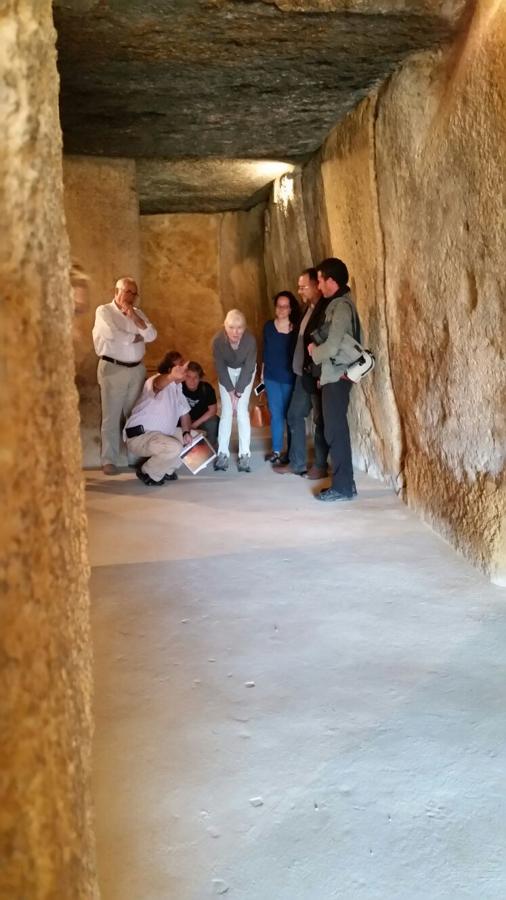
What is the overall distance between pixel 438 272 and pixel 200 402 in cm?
296

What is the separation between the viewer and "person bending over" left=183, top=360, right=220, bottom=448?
273 inches

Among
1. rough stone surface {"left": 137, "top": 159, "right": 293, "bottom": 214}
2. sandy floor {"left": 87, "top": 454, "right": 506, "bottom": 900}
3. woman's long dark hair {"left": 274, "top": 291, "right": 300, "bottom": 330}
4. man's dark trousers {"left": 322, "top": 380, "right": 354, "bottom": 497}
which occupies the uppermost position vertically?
rough stone surface {"left": 137, "top": 159, "right": 293, "bottom": 214}

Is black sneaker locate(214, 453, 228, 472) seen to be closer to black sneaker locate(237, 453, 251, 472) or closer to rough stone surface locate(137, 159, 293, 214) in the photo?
black sneaker locate(237, 453, 251, 472)

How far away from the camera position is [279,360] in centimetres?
704

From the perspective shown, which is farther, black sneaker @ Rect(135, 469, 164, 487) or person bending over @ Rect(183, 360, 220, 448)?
person bending over @ Rect(183, 360, 220, 448)

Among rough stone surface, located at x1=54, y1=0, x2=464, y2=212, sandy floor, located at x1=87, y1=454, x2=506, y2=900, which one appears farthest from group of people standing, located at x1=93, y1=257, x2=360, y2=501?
sandy floor, located at x1=87, y1=454, x2=506, y2=900

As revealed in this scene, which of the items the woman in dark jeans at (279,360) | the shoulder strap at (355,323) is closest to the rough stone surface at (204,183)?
the woman in dark jeans at (279,360)

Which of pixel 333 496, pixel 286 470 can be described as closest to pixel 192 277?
pixel 286 470

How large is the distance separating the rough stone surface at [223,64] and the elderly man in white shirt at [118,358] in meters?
1.32

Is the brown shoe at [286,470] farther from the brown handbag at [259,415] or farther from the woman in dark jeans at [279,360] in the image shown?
the brown handbag at [259,415]

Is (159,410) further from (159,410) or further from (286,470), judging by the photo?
(286,470)

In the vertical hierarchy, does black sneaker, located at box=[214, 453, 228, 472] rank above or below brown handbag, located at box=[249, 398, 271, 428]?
below

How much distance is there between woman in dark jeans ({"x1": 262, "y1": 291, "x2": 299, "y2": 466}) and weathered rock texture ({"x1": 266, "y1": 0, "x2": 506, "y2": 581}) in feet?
2.66

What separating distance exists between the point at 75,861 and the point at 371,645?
87.0 inches
